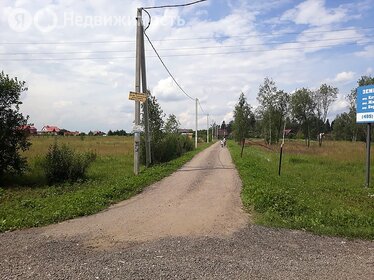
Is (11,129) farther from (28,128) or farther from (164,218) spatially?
(164,218)

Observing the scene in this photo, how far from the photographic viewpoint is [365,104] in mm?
15062

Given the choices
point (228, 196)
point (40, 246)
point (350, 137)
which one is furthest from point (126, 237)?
point (350, 137)

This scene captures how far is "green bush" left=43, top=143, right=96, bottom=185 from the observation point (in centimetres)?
1416

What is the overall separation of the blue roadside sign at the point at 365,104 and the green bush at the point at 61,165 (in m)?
11.5

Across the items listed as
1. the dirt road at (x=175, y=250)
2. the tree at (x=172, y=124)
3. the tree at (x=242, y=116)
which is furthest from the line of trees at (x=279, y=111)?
the dirt road at (x=175, y=250)

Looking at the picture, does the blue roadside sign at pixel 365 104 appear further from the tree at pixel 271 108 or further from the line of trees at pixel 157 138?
the tree at pixel 271 108

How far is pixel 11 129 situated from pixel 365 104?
1386 cm

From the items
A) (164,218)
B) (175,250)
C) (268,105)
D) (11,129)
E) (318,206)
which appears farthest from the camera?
(268,105)

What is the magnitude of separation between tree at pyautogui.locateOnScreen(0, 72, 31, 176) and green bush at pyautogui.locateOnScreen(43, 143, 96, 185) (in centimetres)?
101

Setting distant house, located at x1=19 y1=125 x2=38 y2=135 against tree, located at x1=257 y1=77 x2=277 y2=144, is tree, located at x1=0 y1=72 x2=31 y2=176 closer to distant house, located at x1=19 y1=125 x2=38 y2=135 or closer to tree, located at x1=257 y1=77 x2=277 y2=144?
distant house, located at x1=19 y1=125 x2=38 y2=135

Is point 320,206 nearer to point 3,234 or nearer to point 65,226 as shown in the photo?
point 65,226

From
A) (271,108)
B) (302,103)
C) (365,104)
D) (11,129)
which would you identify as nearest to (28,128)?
(11,129)

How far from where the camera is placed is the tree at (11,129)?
13.7 meters

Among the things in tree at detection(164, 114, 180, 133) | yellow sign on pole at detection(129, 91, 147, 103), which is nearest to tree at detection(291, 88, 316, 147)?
tree at detection(164, 114, 180, 133)
